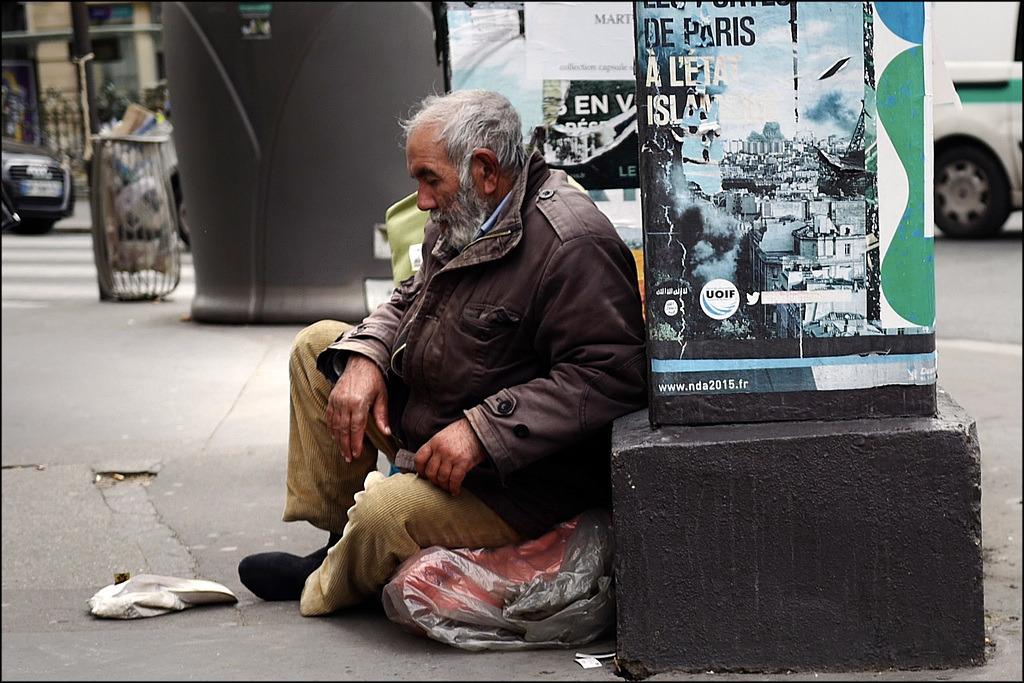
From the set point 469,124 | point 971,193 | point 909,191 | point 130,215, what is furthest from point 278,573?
point 971,193

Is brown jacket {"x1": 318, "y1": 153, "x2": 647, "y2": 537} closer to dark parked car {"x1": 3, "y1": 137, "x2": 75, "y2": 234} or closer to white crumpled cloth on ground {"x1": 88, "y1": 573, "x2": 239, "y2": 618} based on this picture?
white crumpled cloth on ground {"x1": 88, "y1": 573, "x2": 239, "y2": 618}

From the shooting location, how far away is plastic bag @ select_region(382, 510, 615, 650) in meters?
3.03

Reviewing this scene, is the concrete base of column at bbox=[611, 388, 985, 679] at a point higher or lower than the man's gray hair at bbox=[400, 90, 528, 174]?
lower

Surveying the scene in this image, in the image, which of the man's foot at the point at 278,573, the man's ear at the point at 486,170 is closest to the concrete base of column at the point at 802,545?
the man's ear at the point at 486,170

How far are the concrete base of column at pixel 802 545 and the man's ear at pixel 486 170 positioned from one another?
2.46 ft

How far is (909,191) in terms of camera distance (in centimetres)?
275

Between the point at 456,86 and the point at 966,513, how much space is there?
1.98 meters

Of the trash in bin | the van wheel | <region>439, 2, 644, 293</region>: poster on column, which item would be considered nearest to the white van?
the van wheel

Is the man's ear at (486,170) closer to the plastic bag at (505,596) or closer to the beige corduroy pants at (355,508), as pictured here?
the beige corduroy pants at (355,508)

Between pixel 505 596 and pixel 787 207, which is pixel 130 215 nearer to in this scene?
pixel 505 596

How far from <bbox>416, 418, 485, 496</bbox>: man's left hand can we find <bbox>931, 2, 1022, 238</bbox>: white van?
9.70m

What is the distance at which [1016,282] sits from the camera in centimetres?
969

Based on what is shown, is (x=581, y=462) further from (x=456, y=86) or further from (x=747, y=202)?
(x=456, y=86)

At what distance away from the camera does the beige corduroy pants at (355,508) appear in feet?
10.1
